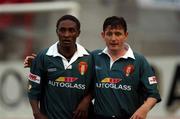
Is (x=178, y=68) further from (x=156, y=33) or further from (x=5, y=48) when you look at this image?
(x=5, y=48)

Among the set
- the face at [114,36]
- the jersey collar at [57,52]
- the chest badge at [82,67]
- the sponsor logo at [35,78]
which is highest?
the face at [114,36]

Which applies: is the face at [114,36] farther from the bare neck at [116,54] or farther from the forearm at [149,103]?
the forearm at [149,103]

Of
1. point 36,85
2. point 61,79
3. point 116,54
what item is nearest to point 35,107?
point 36,85

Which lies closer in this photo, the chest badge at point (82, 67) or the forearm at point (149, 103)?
the forearm at point (149, 103)

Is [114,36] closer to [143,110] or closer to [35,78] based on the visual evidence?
[143,110]

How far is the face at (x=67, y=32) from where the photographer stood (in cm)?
512

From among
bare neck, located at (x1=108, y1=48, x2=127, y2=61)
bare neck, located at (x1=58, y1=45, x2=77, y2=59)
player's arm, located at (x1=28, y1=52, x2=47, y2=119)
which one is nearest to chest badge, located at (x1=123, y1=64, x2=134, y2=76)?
bare neck, located at (x1=108, y1=48, x2=127, y2=61)

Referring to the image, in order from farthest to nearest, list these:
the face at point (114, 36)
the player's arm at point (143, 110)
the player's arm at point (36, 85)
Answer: the player's arm at point (36, 85) < the face at point (114, 36) < the player's arm at point (143, 110)

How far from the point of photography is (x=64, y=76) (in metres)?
5.18

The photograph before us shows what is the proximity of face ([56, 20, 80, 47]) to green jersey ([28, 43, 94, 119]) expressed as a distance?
13cm

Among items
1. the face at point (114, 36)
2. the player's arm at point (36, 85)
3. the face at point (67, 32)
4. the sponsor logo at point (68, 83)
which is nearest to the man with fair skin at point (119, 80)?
the face at point (114, 36)

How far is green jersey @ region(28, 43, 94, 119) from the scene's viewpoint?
17.0 feet

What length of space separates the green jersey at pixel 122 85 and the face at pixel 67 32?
275mm

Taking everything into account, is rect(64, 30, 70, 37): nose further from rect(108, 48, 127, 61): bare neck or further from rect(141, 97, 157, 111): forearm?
rect(141, 97, 157, 111): forearm
